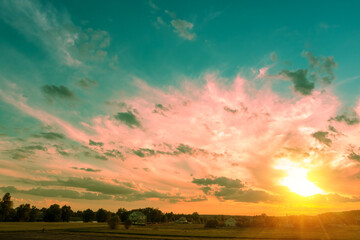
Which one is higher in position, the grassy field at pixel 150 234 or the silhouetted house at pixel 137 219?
the grassy field at pixel 150 234

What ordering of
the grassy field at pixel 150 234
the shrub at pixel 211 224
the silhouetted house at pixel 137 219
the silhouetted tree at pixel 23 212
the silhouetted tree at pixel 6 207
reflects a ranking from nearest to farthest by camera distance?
the grassy field at pixel 150 234 < the shrub at pixel 211 224 < the silhouetted tree at pixel 6 207 < the silhouetted tree at pixel 23 212 < the silhouetted house at pixel 137 219

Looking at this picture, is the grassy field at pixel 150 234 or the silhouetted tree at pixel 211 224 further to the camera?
the silhouetted tree at pixel 211 224

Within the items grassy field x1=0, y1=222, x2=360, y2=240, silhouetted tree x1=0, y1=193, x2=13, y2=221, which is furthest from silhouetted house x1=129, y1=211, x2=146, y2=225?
silhouetted tree x1=0, y1=193, x2=13, y2=221

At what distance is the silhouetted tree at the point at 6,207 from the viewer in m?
183

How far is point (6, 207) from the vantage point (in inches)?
7224

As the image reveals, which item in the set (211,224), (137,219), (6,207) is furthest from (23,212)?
(211,224)

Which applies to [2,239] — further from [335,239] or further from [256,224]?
[256,224]

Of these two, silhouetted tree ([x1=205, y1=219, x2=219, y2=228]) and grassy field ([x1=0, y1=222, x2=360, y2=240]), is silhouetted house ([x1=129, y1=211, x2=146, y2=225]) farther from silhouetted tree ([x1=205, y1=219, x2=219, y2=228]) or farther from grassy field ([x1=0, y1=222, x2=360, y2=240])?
grassy field ([x1=0, y1=222, x2=360, y2=240])

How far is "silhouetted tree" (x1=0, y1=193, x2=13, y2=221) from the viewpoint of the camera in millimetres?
182750

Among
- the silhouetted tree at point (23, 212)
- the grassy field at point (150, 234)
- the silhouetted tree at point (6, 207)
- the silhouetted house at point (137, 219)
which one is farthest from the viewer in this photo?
the silhouetted house at point (137, 219)

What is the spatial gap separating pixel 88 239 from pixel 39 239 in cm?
1208

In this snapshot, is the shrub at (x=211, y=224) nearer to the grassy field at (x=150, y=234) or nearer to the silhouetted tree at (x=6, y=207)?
the grassy field at (x=150, y=234)

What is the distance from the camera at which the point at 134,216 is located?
639 ft

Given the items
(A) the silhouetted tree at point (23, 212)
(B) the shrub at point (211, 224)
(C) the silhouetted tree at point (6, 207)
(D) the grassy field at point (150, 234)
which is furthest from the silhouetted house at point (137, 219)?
(C) the silhouetted tree at point (6, 207)
